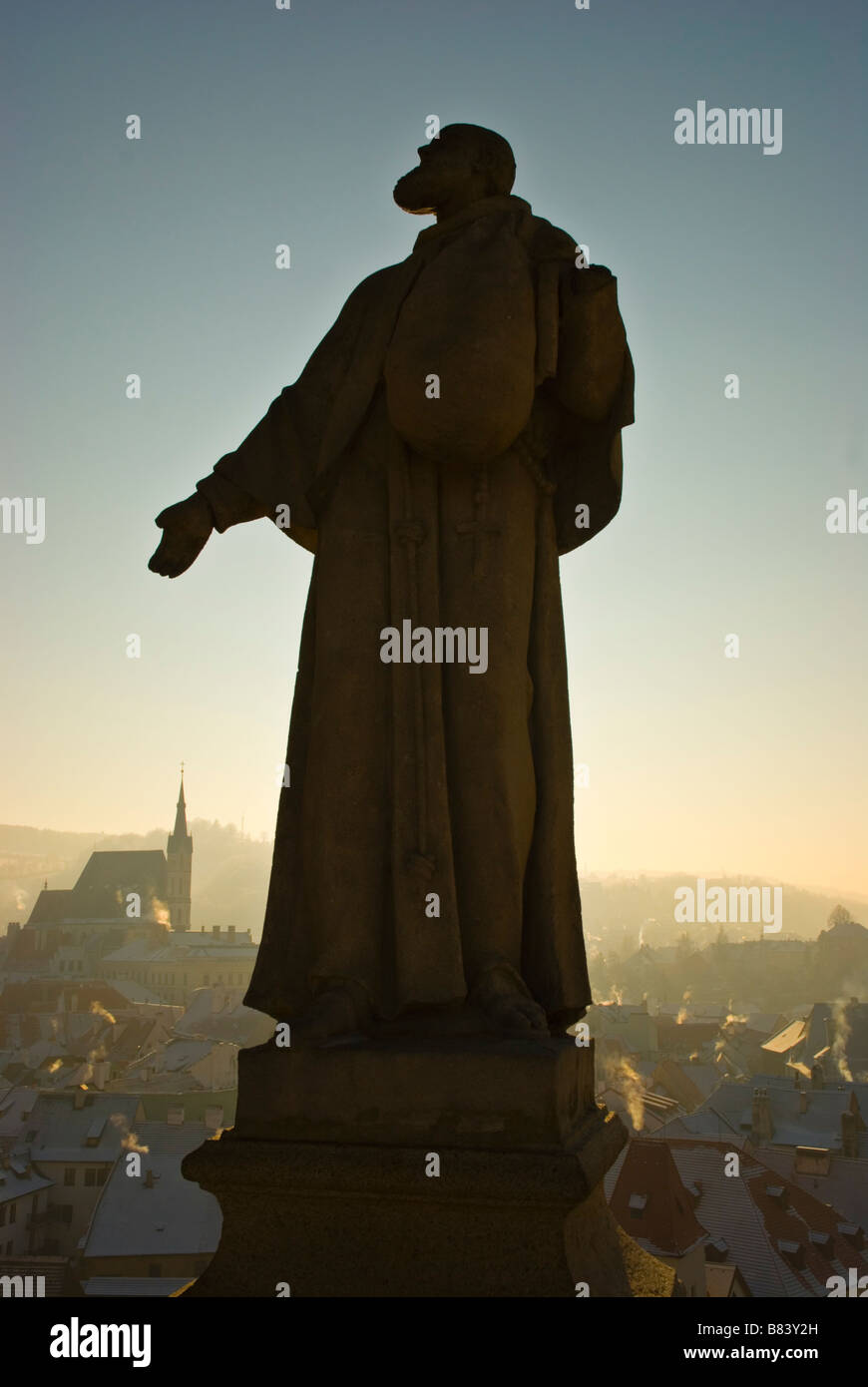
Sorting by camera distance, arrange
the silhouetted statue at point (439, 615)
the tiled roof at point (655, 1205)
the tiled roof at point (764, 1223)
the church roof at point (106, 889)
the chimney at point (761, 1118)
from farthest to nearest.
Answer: the church roof at point (106, 889) < the chimney at point (761, 1118) < the tiled roof at point (764, 1223) < the tiled roof at point (655, 1205) < the silhouetted statue at point (439, 615)

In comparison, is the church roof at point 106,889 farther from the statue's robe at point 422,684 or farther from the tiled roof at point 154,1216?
the statue's robe at point 422,684

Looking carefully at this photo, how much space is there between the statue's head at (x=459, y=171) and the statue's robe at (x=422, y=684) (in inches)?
6.0

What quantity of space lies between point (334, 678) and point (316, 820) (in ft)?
1.76

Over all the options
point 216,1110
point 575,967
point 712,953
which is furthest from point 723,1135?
point 712,953

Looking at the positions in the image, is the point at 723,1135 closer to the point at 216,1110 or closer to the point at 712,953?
the point at 216,1110

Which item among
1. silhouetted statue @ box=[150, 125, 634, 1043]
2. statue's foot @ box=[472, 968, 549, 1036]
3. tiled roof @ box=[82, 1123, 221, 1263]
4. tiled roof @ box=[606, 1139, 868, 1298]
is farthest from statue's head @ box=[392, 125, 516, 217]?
tiled roof @ box=[82, 1123, 221, 1263]

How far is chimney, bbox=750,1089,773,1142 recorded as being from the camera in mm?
48125

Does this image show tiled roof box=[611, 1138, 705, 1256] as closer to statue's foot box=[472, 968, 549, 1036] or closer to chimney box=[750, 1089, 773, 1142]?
chimney box=[750, 1089, 773, 1142]

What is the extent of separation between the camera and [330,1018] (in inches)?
179

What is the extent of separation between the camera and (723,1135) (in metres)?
42.9

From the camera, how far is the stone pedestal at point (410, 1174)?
4.07 m

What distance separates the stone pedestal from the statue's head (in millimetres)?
3517

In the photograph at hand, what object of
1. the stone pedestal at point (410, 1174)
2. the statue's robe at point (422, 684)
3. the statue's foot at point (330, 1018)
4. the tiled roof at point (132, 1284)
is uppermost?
the statue's robe at point (422, 684)

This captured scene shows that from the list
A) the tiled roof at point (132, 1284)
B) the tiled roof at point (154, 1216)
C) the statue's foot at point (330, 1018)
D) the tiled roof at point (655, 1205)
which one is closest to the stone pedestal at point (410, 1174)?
the statue's foot at point (330, 1018)
